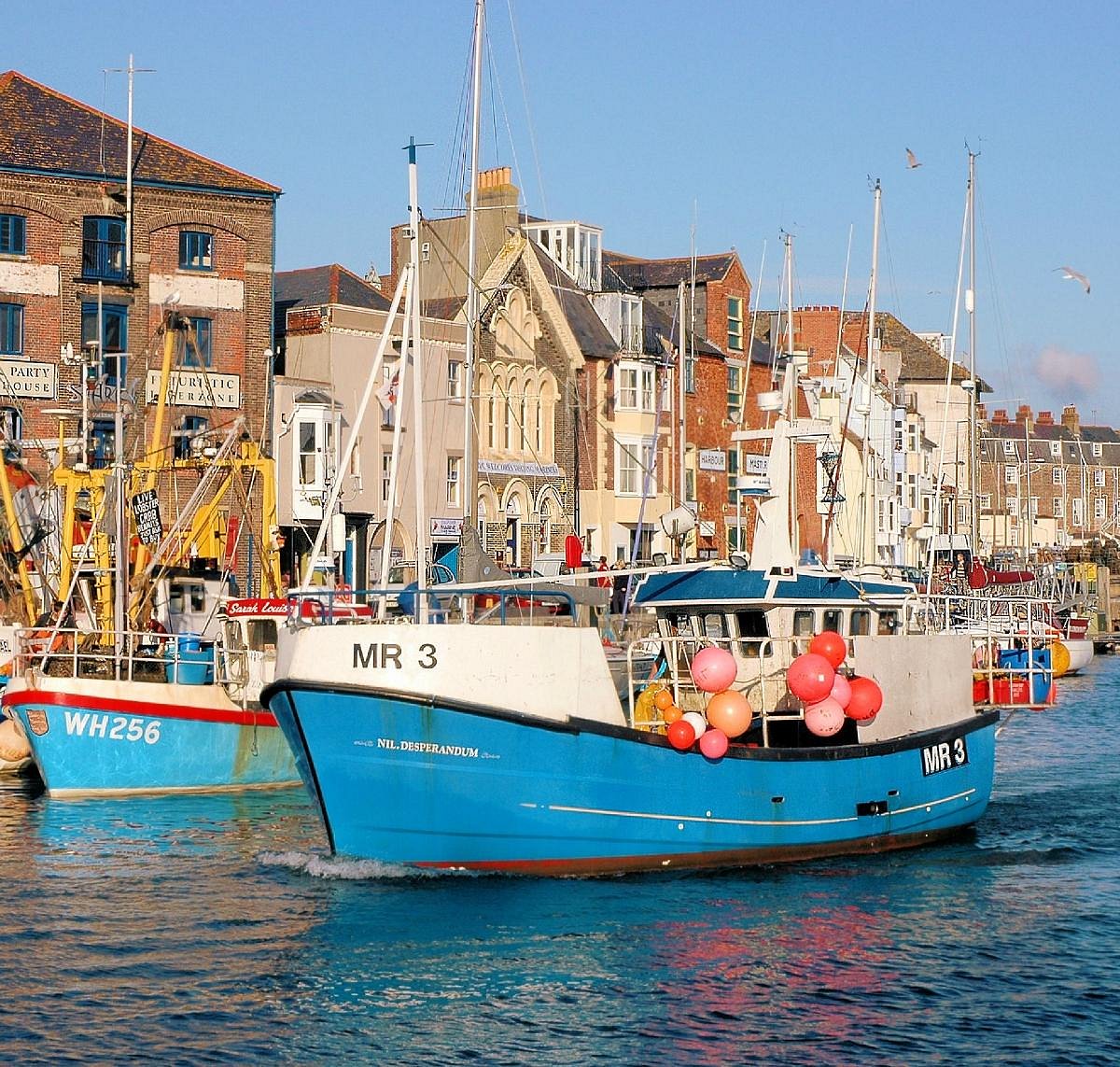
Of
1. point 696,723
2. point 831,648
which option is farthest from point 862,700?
point 696,723

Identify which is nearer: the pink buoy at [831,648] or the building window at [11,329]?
the pink buoy at [831,648]

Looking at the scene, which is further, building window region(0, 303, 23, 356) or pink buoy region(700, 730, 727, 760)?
building window region(0, 303, 23, 356)

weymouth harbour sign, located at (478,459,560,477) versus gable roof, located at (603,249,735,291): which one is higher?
gable roof, located at (603,249,735,291)

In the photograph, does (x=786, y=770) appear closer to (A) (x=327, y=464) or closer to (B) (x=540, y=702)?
(B) (x=540, y=702)

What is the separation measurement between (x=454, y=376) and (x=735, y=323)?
55.6ft

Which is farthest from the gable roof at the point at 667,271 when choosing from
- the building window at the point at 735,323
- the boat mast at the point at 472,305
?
the boat mast at the point at 472,305

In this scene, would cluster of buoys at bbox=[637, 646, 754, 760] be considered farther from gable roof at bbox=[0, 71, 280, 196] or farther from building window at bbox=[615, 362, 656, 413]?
building window at bbox=[615, 362, 656, 413]

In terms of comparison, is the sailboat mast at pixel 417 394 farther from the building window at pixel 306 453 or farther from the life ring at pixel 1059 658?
the life ring at pixel 1059 658

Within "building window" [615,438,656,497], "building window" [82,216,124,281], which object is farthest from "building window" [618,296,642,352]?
"building window" [82,216,124,281]

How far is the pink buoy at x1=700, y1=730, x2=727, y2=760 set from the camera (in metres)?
20.7

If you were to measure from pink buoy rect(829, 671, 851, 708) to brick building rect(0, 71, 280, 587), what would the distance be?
1073 inches

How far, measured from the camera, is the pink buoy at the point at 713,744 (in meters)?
20.7

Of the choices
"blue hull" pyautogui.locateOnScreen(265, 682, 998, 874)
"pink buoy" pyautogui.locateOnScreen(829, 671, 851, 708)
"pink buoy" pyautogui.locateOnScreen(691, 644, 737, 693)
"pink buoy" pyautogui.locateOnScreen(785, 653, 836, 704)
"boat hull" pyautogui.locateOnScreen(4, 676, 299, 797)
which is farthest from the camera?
"boat hull" pyautogui.locateOnScreen(4, 676, 299, 797)

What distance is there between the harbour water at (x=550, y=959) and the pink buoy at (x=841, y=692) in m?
2.16
